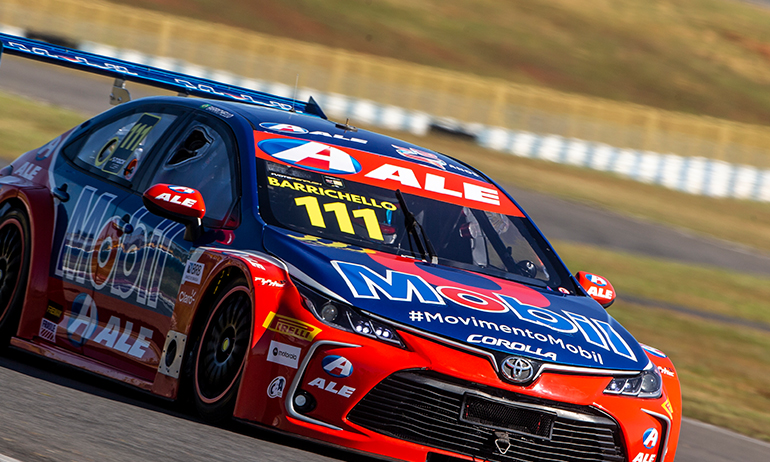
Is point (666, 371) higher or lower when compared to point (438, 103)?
lower

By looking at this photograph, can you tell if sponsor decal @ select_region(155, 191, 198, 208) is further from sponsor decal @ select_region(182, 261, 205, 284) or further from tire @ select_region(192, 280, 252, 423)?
tire @ select_region(192, 280, 252, 423)

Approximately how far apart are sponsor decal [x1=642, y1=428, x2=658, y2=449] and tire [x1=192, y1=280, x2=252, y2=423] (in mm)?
1626

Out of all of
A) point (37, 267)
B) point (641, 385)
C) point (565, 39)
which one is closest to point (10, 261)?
point (37, 267)

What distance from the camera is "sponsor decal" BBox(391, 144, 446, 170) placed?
6.11m

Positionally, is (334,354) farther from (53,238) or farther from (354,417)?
(53,238)

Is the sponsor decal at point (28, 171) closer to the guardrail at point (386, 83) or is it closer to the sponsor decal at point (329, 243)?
the sponsor decal at point (329, 243)

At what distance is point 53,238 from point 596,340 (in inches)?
113

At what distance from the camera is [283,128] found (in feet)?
19.3

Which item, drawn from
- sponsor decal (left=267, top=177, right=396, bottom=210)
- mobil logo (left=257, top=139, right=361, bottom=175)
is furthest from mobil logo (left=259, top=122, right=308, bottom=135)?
sponsor decal (left=267, top=177, right=396, bottom=210)

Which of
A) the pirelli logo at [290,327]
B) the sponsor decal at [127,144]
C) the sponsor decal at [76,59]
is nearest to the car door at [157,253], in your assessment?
the sponsor decal at [127,144]

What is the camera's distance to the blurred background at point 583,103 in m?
15.4

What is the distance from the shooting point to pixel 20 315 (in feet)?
19.9

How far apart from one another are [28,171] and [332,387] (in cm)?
303

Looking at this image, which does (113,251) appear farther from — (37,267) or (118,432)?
(118,432)
